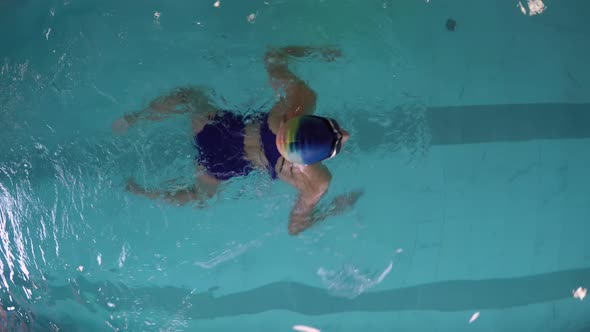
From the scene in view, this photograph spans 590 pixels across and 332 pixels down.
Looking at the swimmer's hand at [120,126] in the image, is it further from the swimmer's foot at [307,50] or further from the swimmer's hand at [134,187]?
the swimmer's foot at [307,50]

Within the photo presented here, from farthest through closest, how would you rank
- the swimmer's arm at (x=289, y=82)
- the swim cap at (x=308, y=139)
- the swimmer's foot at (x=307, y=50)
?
the swimmer's foot at (x=307, y=50), the swimmer's arm at (x=289, y=82), the swim cap at (x=308, y=139)

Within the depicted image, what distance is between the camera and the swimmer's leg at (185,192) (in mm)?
3213

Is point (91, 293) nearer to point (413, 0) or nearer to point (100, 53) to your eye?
point (100, 53)

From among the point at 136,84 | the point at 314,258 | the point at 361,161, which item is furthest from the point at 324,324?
the point at 136,84

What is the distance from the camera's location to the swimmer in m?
2.66

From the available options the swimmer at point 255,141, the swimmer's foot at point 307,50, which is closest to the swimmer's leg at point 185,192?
the swimmer at point 255,141

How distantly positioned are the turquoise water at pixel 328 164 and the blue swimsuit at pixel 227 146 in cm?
16

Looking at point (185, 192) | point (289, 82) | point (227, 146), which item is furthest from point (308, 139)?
point (185, 192)

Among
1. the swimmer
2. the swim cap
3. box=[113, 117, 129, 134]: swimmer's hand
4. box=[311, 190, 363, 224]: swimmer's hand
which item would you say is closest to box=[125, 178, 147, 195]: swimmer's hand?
the swimmer

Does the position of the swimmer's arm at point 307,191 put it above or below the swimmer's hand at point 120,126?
below

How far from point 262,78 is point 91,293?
2.37m

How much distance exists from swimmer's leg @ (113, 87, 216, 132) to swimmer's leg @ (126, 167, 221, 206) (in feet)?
1.48

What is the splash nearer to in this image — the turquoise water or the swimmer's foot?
the turquoise water

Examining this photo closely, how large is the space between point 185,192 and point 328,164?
1.05 meters
